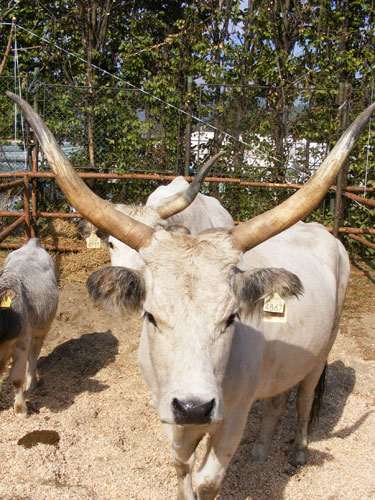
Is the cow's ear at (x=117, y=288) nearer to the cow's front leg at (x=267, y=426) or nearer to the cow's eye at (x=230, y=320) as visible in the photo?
the cow's eye at (x=230, y=320)

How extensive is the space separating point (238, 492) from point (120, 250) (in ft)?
6.93

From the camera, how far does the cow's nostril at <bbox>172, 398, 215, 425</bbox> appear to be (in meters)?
1.99

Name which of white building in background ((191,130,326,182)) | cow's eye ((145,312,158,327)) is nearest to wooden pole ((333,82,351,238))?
white building in background ((191,130,326,182))

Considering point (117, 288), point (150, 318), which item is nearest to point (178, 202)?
point (117, 288)

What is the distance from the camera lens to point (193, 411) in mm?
1989

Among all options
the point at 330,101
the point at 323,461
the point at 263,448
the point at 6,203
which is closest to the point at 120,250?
the point at 263,448

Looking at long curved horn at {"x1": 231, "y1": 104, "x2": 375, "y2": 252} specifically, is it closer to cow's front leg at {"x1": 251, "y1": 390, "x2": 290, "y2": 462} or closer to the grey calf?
cow's front leg at {"x1": 251, "y1": 390, "x2": 290, "y2": 462}

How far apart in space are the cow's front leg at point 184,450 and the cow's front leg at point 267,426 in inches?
37.4

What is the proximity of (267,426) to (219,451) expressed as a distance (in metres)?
1.21

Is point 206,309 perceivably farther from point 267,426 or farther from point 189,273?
point 267,426

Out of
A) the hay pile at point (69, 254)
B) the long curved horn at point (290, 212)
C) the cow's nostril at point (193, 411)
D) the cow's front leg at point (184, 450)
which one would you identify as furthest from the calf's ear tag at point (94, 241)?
the cow's nostril at point (193, 411)

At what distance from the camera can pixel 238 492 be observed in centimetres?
345

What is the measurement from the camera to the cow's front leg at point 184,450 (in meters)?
2.78

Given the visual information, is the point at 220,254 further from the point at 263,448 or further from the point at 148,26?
the point at 148,26
